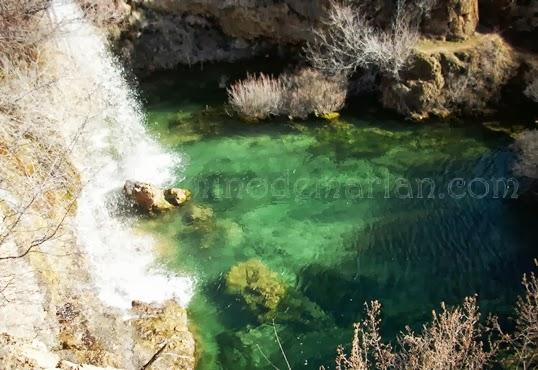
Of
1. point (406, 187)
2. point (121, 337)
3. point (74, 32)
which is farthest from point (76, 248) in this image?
point (74, 32)

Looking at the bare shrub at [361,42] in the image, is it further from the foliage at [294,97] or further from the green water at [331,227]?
the green water at [331,227]

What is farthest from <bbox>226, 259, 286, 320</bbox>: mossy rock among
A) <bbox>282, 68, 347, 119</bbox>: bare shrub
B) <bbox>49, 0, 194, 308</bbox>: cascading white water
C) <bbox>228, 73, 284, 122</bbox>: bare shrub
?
<bbox>282, 68, 347, 119</bbox>: bare shrub

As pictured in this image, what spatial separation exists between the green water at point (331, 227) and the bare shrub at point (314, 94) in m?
0.49

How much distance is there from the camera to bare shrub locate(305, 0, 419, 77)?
17.5 meters

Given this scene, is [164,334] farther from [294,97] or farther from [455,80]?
[455,80]

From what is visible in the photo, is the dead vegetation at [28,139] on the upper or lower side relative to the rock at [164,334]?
upper

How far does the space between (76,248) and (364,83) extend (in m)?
11.3

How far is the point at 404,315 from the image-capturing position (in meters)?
11.4

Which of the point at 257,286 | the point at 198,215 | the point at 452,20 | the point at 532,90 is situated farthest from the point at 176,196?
the point at 532,90

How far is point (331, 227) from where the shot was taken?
13.7 metres

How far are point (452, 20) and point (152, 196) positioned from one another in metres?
11.6

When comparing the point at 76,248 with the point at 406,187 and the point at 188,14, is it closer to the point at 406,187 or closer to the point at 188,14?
the point at 406,187

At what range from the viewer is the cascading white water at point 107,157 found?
40.0 feet

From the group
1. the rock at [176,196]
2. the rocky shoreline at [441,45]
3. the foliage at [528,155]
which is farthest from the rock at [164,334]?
the rocky shoreline at [441,45]
